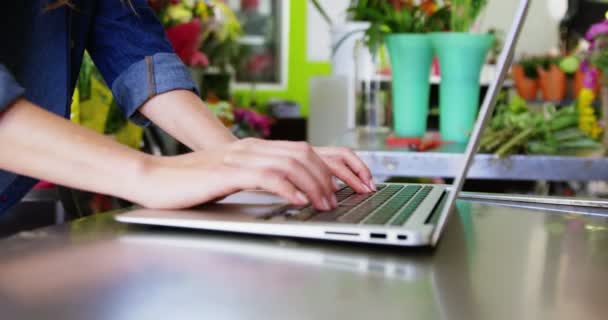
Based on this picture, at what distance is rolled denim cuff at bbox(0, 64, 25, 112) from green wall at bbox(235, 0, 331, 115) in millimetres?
5516

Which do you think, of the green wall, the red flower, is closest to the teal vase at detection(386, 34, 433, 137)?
the red flower

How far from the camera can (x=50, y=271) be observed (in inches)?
19.6

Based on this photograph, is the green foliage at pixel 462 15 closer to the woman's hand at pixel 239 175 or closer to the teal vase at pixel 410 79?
the teal vase at pixel 410 79

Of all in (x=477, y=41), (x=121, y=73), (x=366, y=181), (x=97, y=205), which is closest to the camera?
(x=366, y=181)

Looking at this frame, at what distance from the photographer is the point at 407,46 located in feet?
6.11

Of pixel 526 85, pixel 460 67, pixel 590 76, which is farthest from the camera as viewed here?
pixel 526 85

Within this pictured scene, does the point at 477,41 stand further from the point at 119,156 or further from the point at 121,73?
the point at 119,156

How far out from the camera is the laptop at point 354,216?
55cm

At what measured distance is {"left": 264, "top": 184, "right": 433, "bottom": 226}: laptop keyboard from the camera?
59cm

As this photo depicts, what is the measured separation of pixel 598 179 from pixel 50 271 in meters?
1.21

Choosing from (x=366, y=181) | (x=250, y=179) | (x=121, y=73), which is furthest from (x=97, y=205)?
(x=250, y=179)

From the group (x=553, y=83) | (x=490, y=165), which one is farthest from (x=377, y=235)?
(x=553, y=83)

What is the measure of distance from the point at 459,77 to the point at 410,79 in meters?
0.13

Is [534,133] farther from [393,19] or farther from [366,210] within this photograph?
[366,210]
